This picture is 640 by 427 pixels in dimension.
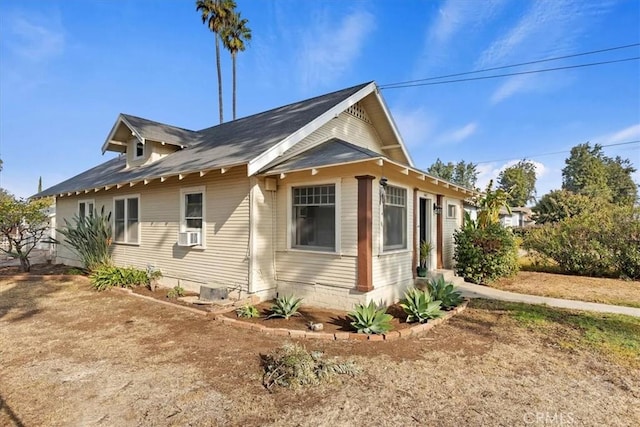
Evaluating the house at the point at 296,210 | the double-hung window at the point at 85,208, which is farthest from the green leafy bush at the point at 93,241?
the double-hung window at the point at 85,208

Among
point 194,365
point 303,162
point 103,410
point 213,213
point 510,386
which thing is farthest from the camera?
point 213,213

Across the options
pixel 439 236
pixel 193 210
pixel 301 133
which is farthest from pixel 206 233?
pixel 439 236

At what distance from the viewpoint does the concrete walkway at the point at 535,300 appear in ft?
23.3

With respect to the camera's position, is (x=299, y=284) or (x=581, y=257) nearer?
(x=299, y=284)

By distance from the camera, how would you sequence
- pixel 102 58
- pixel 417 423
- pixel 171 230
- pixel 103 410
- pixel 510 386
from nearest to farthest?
pixel 417 423 < pixel 103 410 < pixel 510 386 < pixel 171 230 < pixel 102 58

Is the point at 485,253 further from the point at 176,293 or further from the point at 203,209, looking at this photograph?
the point at 176,293

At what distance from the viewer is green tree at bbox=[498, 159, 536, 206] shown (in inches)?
1941

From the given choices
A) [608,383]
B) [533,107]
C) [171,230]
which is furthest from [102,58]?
[533,107]

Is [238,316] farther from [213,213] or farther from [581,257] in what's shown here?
[581,257]

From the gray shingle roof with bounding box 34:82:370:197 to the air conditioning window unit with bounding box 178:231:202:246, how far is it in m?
1.57

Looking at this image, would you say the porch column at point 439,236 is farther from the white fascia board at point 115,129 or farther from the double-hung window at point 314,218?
the white fascia board at point 115,129

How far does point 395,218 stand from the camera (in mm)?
7863

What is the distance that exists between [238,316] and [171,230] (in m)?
4.08

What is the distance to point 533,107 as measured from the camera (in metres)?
18.5
